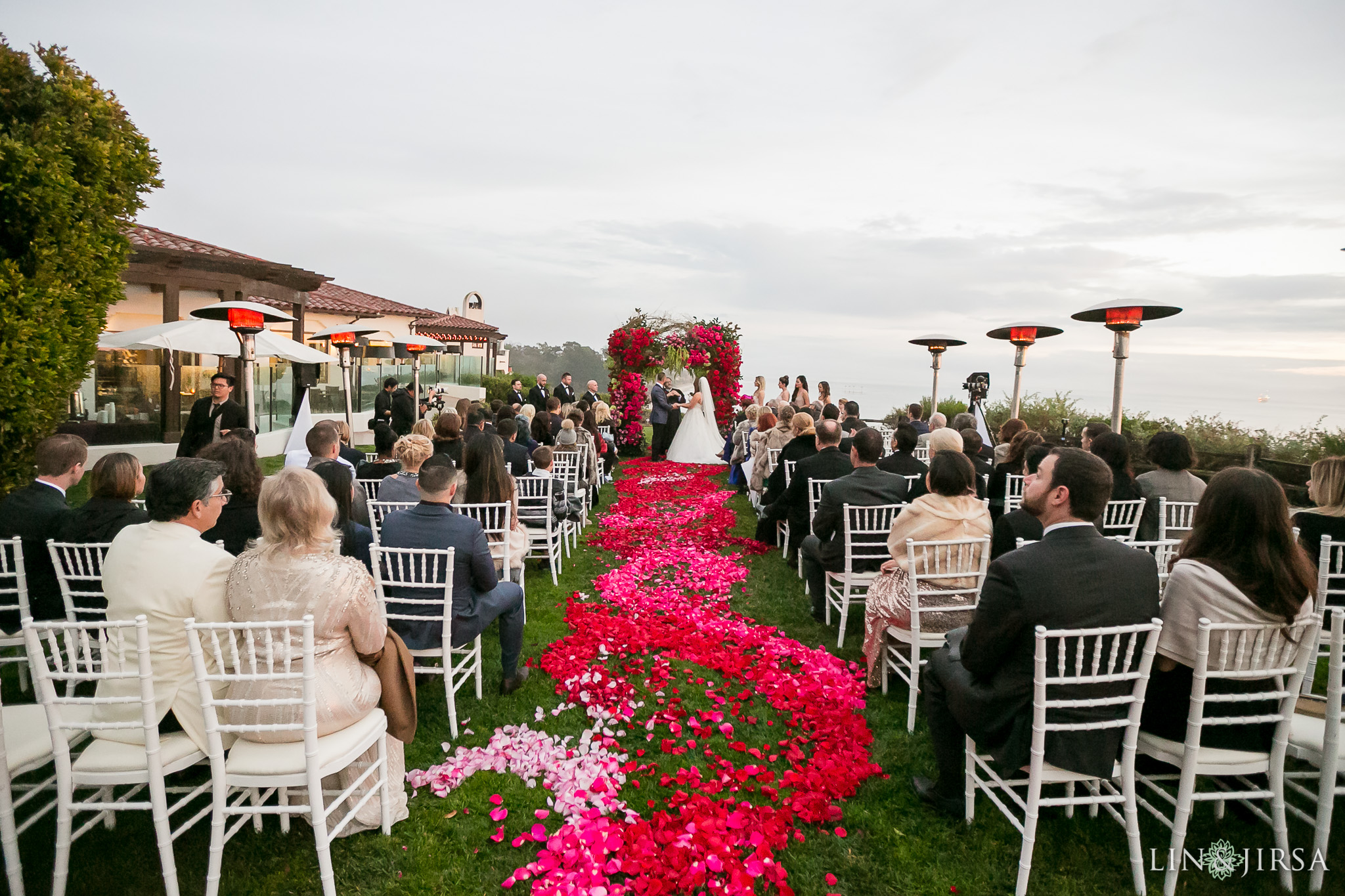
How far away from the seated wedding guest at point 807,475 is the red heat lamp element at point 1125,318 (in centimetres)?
313

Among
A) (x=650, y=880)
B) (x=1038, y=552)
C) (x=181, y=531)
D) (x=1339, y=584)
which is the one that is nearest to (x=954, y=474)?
(x=1038, y=552)

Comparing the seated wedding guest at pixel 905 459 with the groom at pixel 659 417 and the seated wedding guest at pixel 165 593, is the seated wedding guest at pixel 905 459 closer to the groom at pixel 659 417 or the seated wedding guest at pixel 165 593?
the seated wedding guest at pixel 165 593

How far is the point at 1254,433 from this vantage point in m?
10.0

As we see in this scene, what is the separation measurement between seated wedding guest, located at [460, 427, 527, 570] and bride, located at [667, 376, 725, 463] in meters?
10.1

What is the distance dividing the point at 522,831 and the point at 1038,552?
239 cm

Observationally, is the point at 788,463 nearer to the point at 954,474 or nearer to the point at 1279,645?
the point at 954,474

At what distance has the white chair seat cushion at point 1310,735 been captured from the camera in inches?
101

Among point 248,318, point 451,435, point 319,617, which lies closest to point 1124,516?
point 319,617

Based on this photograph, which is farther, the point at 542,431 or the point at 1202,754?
the point at 542,431

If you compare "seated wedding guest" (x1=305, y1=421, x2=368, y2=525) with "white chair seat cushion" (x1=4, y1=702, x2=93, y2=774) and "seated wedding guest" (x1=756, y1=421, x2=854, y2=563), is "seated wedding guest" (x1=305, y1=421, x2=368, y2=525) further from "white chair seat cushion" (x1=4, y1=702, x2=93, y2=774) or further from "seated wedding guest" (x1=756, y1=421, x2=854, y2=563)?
"seated wedding guest" (x1=756, y1=421, x2=854, y2=563)

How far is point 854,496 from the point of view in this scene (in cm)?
514

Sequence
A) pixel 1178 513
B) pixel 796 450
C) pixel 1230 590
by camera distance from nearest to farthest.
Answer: pixel 1230 590 < pixel 1178 513 < pixel 796 450

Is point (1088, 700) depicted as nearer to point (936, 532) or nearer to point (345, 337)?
point (936, 532)

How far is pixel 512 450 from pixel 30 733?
4.83 meters
